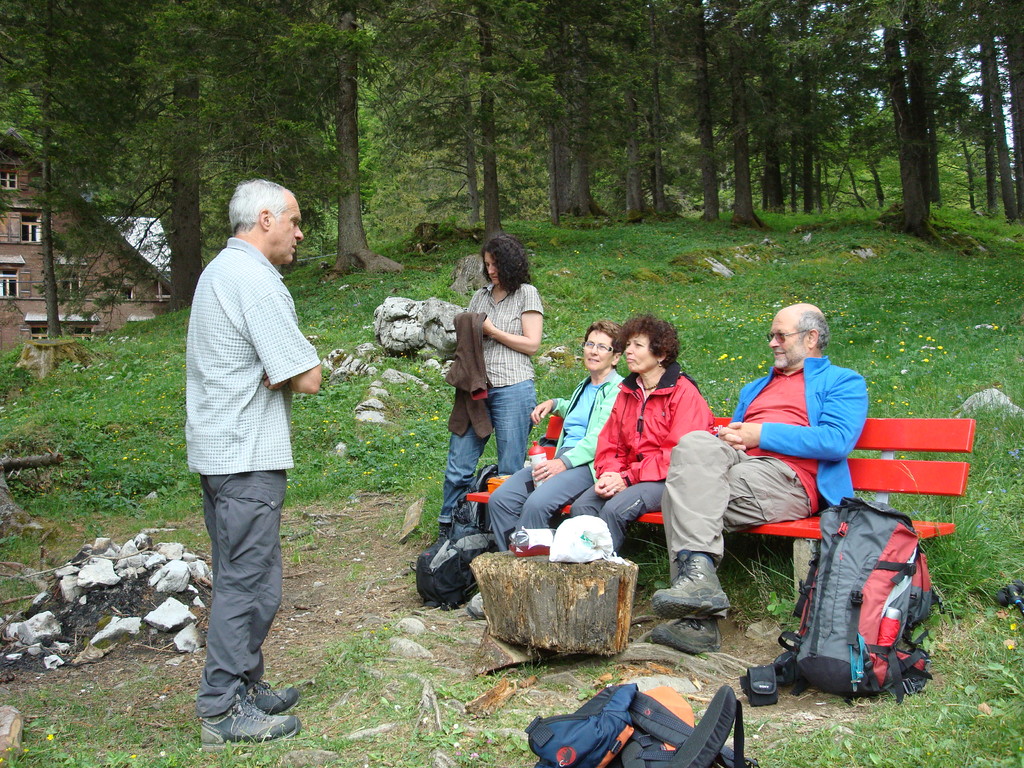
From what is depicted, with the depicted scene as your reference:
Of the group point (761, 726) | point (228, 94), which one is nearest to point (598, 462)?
point (761, 726)

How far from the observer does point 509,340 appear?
5105mm

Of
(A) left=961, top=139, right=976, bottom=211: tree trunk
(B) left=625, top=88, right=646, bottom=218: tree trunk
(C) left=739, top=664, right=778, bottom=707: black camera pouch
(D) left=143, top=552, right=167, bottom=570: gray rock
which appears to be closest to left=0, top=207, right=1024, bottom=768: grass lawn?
(C) left=739, top=664, right=778, bottom=707: black camera pouch

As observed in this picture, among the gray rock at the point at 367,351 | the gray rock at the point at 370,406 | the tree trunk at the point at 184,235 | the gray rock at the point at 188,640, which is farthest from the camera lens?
the tree trunk at the point at 184,235

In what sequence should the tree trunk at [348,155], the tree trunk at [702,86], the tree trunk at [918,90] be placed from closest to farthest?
the tree trunk at [348,155], the tree trunk at [918,90], the tree trunk at [702,86]

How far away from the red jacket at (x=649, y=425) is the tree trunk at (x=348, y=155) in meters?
11.9

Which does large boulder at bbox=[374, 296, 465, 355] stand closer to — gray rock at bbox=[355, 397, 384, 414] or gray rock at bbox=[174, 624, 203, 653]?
gray rock at bbox=[355, 397, 384, 414]

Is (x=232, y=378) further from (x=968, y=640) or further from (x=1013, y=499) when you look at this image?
(x=1013, y=499)

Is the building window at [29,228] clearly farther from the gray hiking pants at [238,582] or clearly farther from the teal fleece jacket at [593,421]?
the gray hiking pants at [238,582]

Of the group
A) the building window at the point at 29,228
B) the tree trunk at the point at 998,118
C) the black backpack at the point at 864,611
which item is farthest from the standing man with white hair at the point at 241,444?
the building window at the point at 29,228

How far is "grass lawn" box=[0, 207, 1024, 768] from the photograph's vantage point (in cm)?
305

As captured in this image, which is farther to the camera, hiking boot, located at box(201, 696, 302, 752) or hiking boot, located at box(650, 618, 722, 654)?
hiking boot, located at box(650, 618, 722, 654)

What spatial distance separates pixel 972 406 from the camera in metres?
6.20

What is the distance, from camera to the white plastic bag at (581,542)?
12.2 feet

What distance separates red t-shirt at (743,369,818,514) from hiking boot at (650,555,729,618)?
2.49 ft
